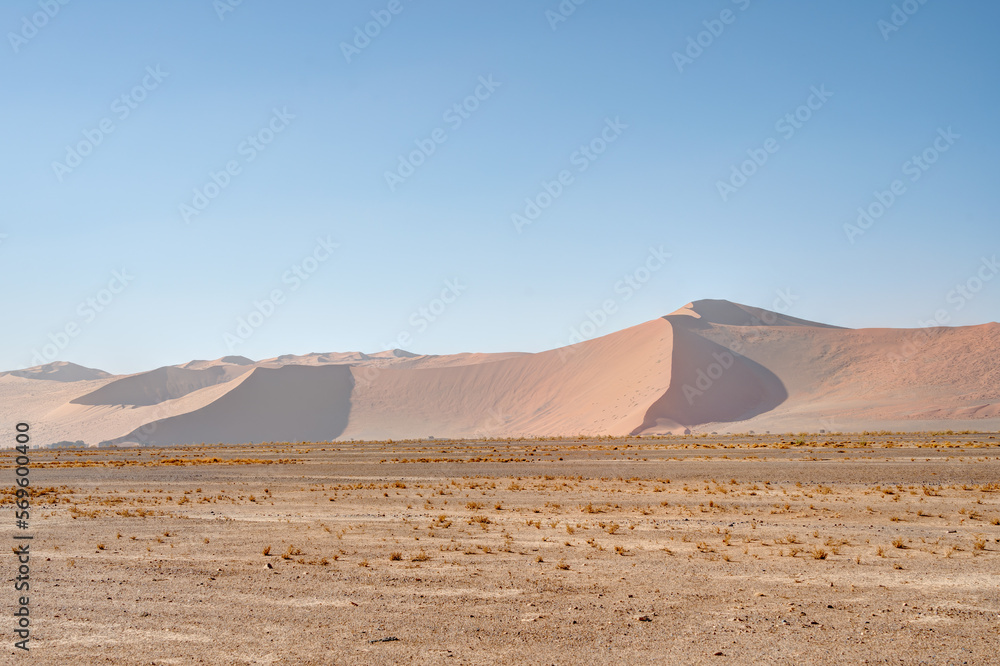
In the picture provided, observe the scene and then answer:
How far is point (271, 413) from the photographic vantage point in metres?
98.2

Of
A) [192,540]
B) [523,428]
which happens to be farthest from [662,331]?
[192,540]

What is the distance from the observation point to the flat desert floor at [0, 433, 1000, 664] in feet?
24.3

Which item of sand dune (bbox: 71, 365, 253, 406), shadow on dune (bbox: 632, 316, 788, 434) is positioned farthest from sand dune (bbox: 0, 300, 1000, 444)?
sand dune (bbox: 71, 365, 253, 406)

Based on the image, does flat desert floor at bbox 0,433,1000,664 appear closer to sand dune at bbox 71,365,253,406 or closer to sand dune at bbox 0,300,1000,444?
sand dune at bbox 0,300,1000,444

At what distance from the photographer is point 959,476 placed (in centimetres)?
2352

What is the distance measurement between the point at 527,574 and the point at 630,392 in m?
69.8

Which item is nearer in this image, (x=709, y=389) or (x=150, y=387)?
(x=709, y=389)

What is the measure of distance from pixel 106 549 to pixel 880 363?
84908 mm

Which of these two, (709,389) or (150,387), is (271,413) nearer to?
(150,387)

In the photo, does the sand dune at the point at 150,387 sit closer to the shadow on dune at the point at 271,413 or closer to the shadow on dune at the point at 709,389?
the shadow on dune at the point at 271,413

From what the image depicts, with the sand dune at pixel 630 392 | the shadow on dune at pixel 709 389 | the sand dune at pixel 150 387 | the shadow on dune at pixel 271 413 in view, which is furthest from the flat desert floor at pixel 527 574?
the sand dune at pixel 150 387

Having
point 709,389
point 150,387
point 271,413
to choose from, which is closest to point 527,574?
point 709,389

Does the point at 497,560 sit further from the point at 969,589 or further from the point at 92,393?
the point at 92,393

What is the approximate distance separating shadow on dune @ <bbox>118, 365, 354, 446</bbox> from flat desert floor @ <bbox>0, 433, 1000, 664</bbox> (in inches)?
2864
